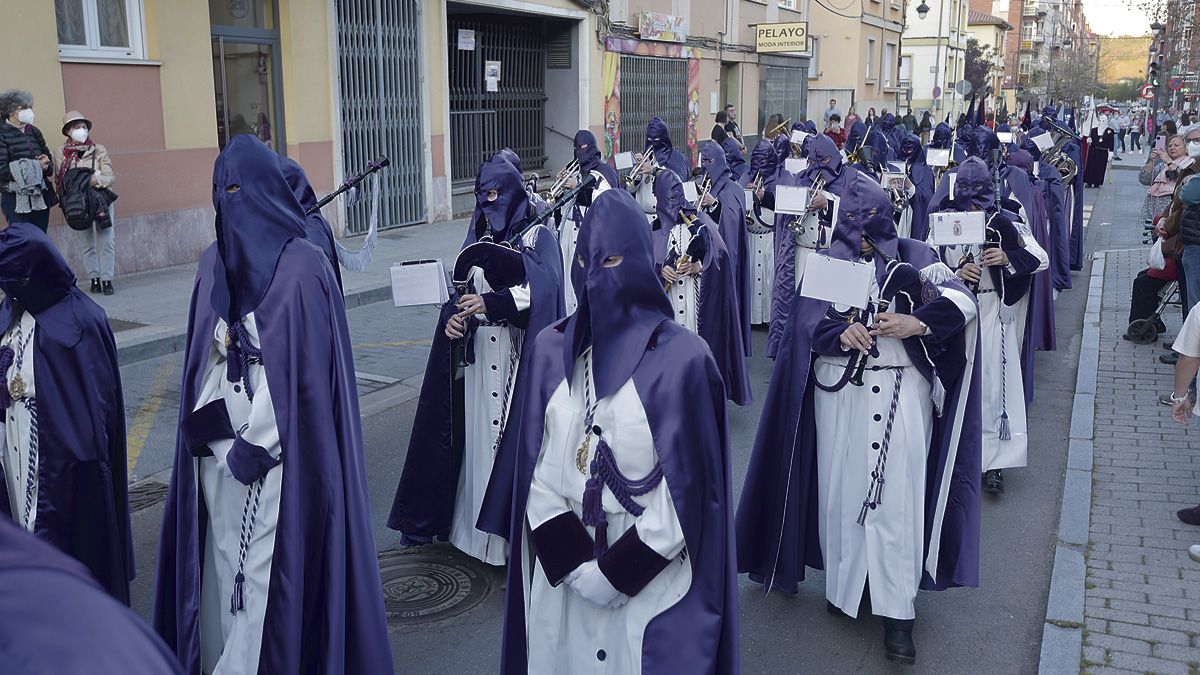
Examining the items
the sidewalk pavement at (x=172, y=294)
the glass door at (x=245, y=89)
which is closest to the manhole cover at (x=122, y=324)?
the sidewalk pavement at (x=172, y=294)

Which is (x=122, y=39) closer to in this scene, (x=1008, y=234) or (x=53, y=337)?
(x=53, y=337)

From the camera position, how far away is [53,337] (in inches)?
170

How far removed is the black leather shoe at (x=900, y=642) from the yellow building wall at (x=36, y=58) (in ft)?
33.9

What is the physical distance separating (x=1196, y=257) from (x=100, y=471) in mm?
8075

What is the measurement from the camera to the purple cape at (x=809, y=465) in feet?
15.8

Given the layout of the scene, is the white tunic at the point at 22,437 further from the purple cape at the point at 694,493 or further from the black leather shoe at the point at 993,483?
the black leather shoe at the point at 993,483

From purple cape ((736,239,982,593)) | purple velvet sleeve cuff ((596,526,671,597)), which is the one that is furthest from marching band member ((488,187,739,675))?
purple cape ((736,239,982,593))

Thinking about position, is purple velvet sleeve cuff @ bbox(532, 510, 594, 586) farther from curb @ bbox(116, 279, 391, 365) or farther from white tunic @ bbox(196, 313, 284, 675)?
curb @ bbox(116, 279, 391, 365)

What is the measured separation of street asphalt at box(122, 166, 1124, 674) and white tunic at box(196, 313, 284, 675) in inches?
42.1

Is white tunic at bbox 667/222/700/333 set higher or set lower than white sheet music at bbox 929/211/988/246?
lower

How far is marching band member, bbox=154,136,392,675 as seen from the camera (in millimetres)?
3488

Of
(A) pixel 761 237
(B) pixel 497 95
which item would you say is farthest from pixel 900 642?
(B) pixel 497 95

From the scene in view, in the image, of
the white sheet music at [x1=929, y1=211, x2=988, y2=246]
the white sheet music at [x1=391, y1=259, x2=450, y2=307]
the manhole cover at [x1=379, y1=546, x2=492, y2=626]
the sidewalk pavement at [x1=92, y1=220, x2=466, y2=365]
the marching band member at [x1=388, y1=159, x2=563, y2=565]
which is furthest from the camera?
the sidewalk pavement at [x1=92, y1=220, x2=466, y2=365]

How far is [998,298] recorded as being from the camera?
676 centimetres
